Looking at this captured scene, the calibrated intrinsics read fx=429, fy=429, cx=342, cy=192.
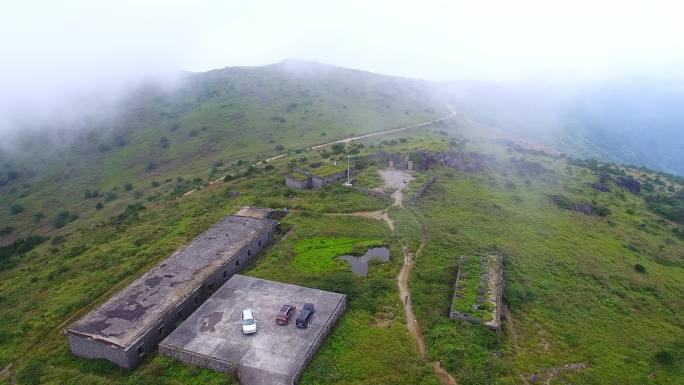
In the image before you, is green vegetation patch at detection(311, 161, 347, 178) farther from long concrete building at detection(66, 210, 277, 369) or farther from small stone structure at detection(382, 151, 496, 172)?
long concrete building at detection(66, 210, 277, 369)

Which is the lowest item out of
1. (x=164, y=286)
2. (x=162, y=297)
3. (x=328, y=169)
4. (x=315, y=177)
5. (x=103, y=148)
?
(x=103, y=148)

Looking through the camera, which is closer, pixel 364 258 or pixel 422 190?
pixel 364 258

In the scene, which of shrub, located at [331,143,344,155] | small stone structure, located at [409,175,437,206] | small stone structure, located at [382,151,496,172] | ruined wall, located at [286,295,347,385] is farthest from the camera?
shrub, located at [331,143,344,155]

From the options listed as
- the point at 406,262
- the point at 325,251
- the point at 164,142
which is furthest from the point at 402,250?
the point at 164,142

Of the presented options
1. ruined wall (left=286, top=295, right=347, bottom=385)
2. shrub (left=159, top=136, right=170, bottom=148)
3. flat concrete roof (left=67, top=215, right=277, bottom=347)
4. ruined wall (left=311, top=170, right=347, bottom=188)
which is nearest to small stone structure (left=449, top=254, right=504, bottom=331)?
ruined wall (left=286, top=295, right=347, bottom=385)

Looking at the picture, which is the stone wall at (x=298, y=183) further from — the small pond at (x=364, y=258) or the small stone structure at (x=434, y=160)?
the small pond at (x=364, y=258)

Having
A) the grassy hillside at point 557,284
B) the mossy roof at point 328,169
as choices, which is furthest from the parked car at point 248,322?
the mossy roof at point 328,169

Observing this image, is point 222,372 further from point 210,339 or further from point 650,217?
point 650,217

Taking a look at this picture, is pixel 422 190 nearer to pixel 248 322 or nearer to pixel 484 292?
pixel 484 292
